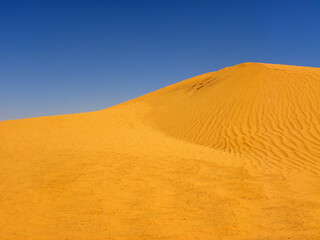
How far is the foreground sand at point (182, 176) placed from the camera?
11.9 ft

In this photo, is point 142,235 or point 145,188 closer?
point 142,235

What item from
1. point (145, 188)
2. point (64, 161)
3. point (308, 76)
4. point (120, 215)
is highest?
point (308, 76)

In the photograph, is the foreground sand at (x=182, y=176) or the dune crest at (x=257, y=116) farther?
the dune crest at (x=257, y=116)

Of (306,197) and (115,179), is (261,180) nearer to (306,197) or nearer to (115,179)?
(306,197)

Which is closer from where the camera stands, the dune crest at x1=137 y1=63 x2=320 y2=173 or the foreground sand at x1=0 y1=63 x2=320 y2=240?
the foreground sand at x1=0 y1=63 x2=320 y2=240

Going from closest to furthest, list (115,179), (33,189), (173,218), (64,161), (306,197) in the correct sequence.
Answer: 1. (173,218)
2. (306,197)
3. (33,189)
4. (115,179)
5. (64,161)

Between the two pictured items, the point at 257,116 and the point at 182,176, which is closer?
the point at 182,176

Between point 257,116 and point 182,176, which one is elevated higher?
point 257,116

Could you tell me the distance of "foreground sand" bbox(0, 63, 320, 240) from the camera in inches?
143

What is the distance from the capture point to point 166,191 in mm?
4898

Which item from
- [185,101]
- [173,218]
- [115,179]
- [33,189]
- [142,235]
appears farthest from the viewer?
[185,101]

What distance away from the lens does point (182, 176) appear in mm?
5719

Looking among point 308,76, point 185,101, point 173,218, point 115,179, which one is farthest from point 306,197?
point 185,101

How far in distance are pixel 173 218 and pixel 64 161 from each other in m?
3.91
